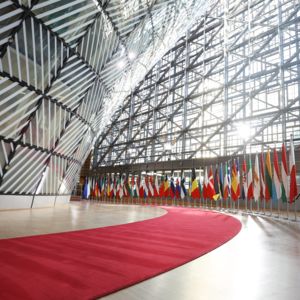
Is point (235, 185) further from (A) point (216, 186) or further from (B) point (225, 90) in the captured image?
Answer: (B) point (225, 90)

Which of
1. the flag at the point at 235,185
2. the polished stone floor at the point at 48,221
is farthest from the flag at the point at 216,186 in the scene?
the polished stone floor at the point at 48,221

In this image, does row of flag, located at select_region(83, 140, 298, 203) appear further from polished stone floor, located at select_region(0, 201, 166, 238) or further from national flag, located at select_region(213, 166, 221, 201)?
polished stone floor, located at select_region(0, 201, 166, 238)

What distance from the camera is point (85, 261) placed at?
4066mm

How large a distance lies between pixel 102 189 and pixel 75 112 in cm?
1907

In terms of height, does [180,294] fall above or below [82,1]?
below

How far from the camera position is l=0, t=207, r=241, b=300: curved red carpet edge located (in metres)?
2.88

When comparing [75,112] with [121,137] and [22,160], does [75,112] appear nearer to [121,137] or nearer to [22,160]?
[22,160]

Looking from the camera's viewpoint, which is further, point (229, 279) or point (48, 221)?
point (48, 221)

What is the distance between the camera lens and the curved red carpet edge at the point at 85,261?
288 cm

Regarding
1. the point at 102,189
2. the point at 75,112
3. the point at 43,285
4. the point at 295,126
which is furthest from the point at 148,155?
the point at 43,285

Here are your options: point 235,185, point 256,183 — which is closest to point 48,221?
point 256,183

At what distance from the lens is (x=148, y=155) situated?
3647 centimetres

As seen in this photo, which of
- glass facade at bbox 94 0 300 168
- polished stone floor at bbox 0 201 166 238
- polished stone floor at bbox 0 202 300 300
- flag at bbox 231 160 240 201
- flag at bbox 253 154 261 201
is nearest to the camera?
polished stone floor at bbox 0 202 300 300

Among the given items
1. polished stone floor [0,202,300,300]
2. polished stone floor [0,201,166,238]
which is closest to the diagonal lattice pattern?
polished stone floor [0,201,166,238]
